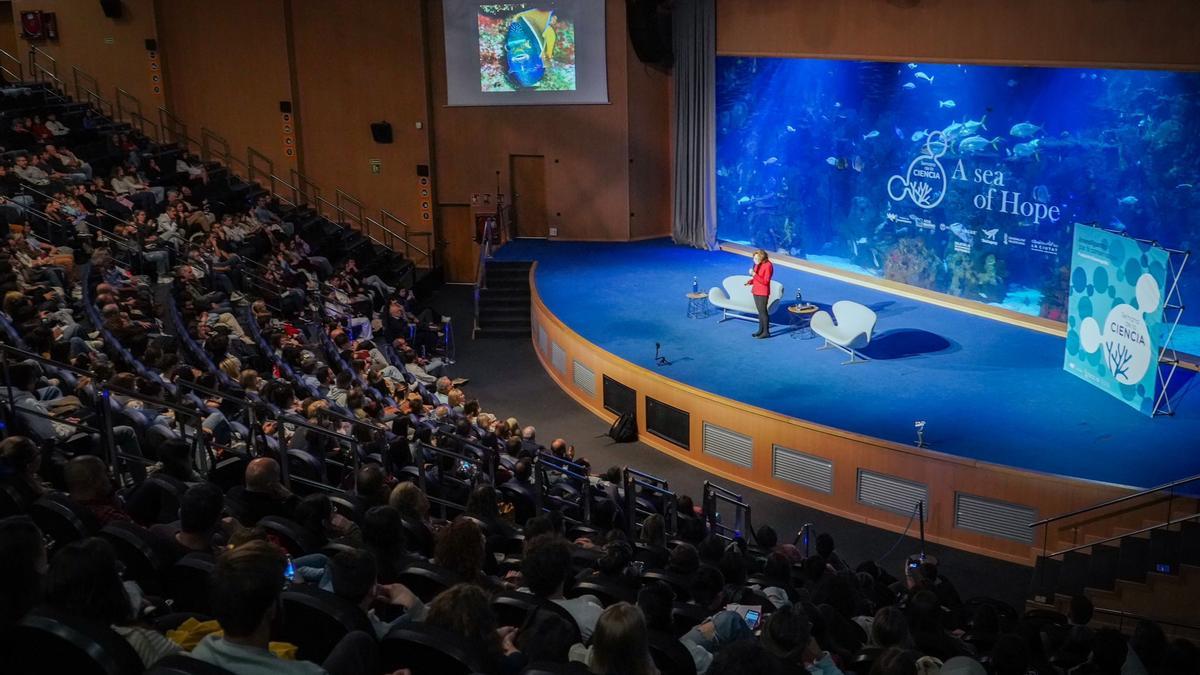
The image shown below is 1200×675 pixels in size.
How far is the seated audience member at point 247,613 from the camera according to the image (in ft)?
9.48

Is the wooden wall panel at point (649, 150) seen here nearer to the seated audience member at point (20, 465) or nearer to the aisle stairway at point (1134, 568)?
the aisle stairway at point (1134, 568)

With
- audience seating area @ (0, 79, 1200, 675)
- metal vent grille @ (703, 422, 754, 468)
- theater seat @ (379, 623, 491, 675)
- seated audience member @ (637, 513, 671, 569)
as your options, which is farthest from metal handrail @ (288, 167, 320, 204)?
theater seat @ (379, 623, 491, 675)

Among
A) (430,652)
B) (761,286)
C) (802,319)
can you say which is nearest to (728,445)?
(761,286)

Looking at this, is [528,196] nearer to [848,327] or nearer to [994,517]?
[848,327]

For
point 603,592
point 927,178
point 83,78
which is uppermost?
point 83,78

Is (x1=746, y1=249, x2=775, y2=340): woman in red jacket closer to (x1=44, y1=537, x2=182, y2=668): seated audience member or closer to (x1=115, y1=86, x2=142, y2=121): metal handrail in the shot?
(x1=44, y1=537, x2=182, y2=668): seated audience member

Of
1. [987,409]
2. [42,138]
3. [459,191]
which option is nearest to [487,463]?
[987,409]

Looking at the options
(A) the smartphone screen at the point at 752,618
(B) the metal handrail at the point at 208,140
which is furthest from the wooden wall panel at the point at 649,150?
(A) the smartphone screen at the point at 752,618

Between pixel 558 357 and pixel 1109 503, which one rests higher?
pixel 1109 503

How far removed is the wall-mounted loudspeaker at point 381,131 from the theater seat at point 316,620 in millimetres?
17802

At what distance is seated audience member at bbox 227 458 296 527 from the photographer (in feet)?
17.5

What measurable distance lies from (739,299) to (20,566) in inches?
491

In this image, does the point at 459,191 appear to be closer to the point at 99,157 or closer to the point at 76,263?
the point at 99,157

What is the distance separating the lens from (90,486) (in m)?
4.85
